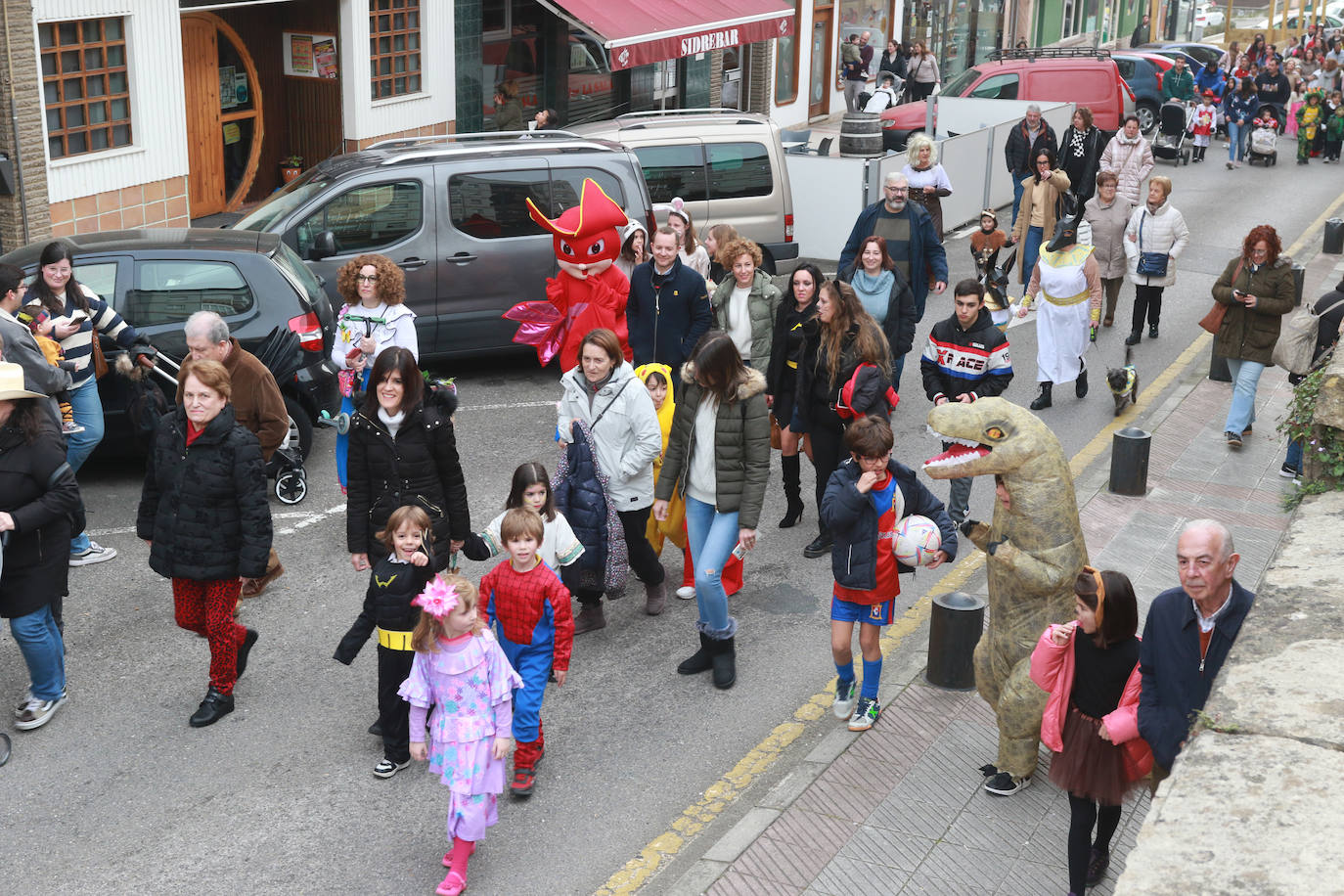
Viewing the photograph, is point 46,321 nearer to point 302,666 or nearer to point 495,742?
point 302,666

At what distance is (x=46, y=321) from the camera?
8727 mm

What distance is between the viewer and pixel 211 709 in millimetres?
7098

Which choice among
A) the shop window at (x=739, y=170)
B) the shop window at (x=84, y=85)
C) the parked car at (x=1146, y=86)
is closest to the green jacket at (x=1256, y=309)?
the shop window at (x=739, y=170)

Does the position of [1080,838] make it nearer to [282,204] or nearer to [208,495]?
[208,495]

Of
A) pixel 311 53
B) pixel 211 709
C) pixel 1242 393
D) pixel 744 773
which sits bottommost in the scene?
pixel 744 773

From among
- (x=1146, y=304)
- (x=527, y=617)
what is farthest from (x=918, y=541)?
(x=1146, y=304)

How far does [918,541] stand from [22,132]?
1099 centimetres

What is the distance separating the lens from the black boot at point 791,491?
31.7 ft

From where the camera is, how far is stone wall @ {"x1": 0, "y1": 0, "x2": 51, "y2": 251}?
45.1 feet

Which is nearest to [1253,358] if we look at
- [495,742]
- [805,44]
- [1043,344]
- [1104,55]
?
[1043,344]

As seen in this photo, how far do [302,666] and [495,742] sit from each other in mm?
2329

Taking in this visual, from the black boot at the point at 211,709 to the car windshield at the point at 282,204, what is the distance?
539cm

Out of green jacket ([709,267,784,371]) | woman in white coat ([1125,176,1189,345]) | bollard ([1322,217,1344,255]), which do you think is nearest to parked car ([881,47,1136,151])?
bollard ([1322,217,1344,255])

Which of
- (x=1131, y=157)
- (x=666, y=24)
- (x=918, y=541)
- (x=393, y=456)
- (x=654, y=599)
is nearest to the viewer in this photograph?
(x=918, y=541)
